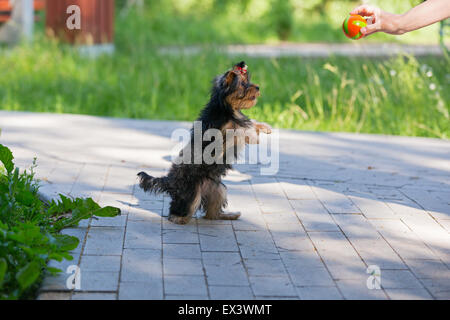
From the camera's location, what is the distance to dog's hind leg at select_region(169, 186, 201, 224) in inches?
200

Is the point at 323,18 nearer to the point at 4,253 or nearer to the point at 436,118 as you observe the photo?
the point at 436,118

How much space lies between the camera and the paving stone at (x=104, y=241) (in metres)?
4.56

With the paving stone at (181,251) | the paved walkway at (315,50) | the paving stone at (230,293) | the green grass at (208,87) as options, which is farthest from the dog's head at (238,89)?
the paved walkway at (315,50)

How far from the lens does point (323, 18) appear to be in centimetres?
2358

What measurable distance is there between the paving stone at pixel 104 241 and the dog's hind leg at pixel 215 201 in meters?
0.72

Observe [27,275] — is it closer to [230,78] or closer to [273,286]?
[273,286]

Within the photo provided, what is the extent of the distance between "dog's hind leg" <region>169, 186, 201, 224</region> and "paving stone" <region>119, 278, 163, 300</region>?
1.07m

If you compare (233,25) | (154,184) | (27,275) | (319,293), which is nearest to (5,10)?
(233,25)

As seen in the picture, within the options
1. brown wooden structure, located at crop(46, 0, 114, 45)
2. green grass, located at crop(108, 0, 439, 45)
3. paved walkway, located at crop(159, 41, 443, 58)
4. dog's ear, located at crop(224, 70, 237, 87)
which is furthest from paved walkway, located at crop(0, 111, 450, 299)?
green grass, located at crop(108, 0, 439, 45)

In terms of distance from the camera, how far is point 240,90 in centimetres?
479

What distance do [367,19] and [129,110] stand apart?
201 inches

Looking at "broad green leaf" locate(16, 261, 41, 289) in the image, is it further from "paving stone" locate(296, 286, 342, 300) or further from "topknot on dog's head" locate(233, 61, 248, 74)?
"topknot on dog's head" locate(233, 61, 248, 74)

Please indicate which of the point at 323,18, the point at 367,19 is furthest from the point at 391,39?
the point at 367,19

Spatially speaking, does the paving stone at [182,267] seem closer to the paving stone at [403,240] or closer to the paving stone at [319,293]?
the paving stone at [319,293]
